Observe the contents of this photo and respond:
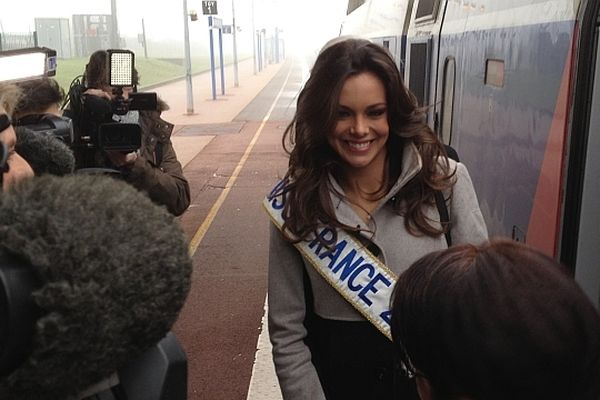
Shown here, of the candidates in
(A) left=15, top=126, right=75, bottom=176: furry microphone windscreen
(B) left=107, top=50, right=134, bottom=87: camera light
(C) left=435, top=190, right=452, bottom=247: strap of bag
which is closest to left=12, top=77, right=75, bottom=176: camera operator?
(A) left=15, top=126, right=75, bottom=176: furry microphone windscreen

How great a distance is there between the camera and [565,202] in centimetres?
246

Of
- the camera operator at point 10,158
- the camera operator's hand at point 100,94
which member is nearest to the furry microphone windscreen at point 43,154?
the camera operator at point 10,158

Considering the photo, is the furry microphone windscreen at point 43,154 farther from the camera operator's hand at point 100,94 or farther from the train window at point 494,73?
the train window at point 494,73

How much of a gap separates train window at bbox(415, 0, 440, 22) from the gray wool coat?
419 cm

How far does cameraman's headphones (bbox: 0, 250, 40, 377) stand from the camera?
0.77m

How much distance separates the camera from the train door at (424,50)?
5.78 metres

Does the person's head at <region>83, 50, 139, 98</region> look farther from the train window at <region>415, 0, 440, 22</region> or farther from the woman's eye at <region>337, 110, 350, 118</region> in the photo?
the train window at <region>415, 0, 440, 22</region>

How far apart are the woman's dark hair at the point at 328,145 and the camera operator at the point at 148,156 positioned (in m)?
1.42

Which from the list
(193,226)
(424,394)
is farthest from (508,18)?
(193,226)

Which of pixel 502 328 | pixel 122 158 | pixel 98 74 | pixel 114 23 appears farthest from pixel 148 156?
pixel 114 23

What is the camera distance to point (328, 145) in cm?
199

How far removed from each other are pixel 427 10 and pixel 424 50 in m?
0.36

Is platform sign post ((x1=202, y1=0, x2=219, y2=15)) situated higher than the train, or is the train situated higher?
platform sign post ((x1=202, y1=0, x2=219, y2=15))

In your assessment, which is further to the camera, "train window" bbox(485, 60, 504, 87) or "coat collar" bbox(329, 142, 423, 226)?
"train window" bbox(485, 60, 504, 87)
